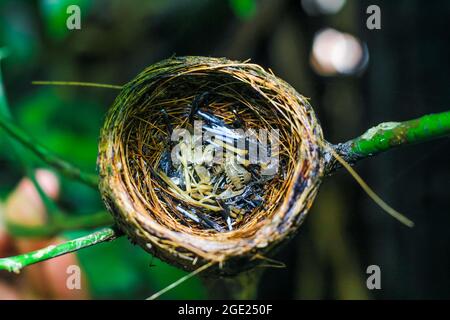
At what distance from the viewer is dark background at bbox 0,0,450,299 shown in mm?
1515

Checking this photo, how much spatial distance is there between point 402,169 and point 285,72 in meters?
0.46

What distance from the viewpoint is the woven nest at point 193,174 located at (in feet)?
2.63

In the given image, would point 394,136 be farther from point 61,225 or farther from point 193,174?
point 61,225

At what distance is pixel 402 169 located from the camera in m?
1.58

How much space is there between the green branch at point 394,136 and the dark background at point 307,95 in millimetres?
727

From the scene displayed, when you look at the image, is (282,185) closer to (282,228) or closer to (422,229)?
(282,228)

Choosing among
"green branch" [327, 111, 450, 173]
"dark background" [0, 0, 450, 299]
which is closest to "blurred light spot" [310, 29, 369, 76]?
"dark background" [0, 0, 450, 299]

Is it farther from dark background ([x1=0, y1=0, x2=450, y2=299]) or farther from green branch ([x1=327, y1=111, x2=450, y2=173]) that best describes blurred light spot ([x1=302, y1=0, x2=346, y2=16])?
green branch ([x1=327, y1=111, x2=450, y2=173])

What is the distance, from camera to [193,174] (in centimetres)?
110

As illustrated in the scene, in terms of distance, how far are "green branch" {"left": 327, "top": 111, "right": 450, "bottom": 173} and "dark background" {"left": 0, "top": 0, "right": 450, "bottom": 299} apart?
2.38 feet

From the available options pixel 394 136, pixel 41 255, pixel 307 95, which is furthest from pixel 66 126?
pixel 394 136

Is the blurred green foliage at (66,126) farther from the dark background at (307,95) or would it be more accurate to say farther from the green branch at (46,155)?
the green branch at (46,155)
